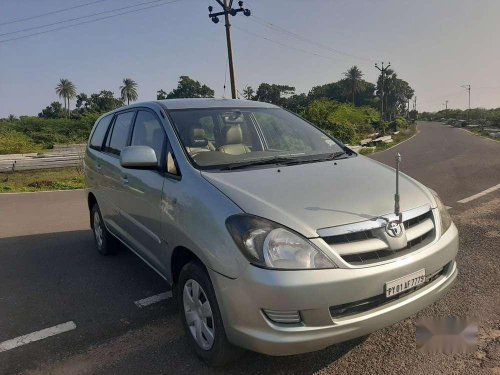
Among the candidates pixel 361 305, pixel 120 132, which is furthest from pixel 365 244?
pixel 120 132

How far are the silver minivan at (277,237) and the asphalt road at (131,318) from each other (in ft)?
1.39

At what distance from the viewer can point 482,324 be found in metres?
3.02

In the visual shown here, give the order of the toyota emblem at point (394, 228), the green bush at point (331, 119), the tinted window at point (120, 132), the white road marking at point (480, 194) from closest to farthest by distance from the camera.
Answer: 1. the toyota emblem at point (394, 228)
2. the tinted window at point (120, 132)
3. the white road marking at point (480, 194)
4. the green bush at point (331, 119)

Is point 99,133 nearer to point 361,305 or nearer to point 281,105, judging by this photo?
point 361,305

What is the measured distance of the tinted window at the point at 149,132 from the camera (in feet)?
10.9

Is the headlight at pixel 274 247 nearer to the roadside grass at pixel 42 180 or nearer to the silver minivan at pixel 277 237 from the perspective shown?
the silver minivan at pixel 277 237

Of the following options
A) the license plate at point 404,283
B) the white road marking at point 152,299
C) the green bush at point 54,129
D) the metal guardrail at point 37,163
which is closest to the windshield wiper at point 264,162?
the license plate at point 404,283

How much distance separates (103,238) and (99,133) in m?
Result: 1.31

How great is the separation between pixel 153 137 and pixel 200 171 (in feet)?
2.94

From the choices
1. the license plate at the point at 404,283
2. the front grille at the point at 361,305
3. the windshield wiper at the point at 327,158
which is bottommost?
the front grille at the point at 361,305

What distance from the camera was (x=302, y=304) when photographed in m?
2.09

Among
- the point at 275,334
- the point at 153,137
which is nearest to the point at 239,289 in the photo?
the point at 275,334

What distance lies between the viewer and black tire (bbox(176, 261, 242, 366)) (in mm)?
2369

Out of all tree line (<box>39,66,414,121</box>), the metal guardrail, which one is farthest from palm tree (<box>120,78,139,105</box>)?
the metal guardrail
